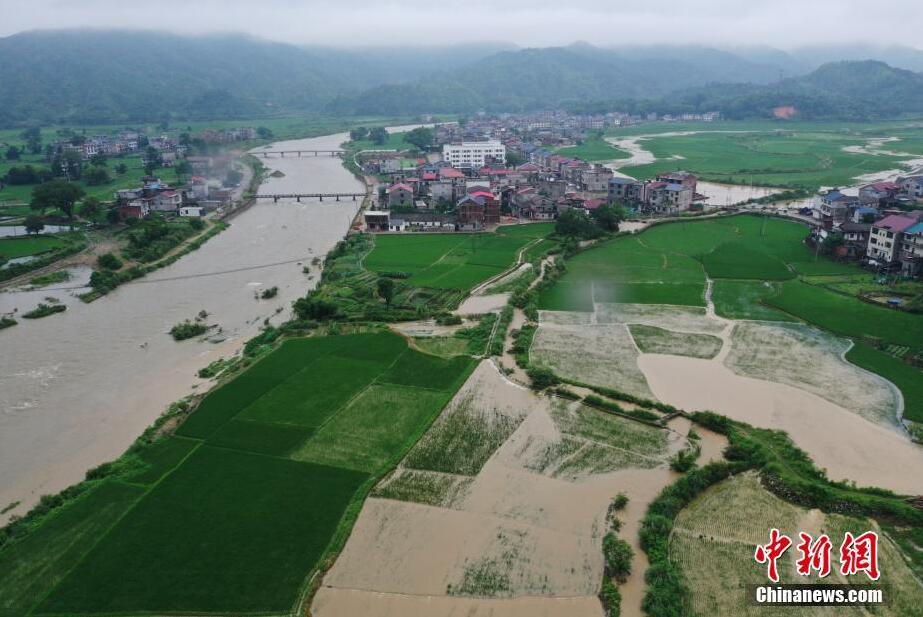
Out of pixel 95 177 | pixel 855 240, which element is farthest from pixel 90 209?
pixel 855 240

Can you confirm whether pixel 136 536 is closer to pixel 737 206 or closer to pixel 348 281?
pixel 348 281

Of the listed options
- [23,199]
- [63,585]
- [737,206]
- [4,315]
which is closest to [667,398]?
[63,585]

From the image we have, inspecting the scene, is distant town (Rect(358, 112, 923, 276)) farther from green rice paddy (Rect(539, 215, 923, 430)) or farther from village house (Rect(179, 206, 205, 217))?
village house (Rect(179, 206, 205, 217))

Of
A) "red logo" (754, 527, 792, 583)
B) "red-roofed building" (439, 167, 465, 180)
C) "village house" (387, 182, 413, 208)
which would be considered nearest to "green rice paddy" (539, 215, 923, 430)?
"red logo" (754, 527, 792, 583)

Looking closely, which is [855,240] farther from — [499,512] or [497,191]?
[499,512]

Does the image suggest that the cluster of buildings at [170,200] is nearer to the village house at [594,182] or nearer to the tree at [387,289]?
the tree at [387,289]

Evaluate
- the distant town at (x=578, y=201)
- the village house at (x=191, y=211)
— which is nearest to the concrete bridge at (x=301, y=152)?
the distant town at (x=578, y=201)
